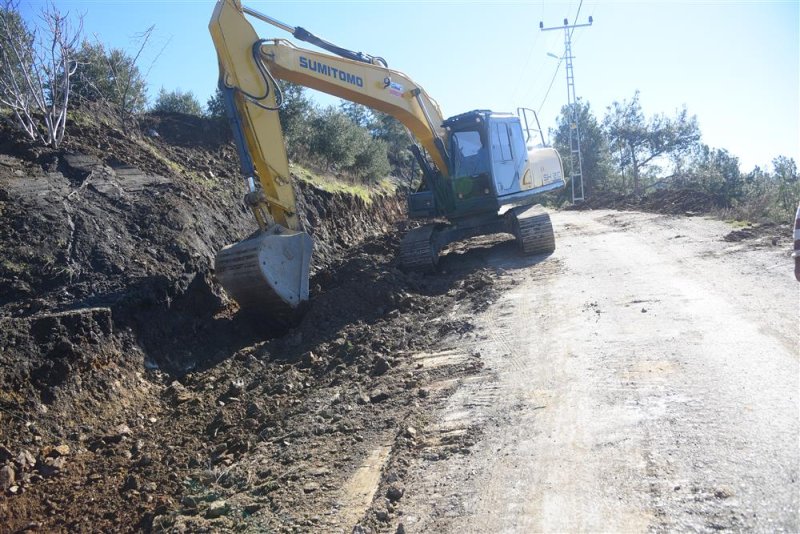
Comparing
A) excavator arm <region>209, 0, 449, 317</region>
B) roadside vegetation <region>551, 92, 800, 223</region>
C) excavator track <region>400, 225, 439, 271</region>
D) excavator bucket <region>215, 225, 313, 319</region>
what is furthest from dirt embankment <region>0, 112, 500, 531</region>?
roadside vegetation <region>551, 92, 800, 223</region>

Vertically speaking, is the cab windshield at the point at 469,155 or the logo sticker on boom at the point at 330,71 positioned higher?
the logo sticker on boom at the point at 330,71

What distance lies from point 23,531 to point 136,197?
20.0 ft

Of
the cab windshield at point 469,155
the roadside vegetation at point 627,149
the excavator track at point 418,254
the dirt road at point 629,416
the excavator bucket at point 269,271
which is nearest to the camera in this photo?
the dirt road at point 629,416

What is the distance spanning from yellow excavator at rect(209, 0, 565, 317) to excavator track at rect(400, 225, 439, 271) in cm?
2

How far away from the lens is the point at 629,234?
14.4 metres

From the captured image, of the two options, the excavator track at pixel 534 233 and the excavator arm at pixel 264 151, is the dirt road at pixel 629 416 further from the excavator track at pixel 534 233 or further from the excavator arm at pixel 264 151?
the excavator track at pixel 534 233

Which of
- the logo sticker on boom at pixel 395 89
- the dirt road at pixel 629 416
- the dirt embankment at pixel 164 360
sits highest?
the logo sticker on boom at pixel 395 89

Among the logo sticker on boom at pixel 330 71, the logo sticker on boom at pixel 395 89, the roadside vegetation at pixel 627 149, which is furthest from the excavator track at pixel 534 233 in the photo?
the roadside vegetation at pixel 627 149

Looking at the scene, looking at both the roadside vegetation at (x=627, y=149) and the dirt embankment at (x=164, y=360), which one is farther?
the roadside vegetation at (x=627, y=149)

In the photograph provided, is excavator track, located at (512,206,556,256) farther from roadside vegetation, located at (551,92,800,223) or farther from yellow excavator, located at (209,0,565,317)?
roadside vegetation, located at (551,92,800,223)

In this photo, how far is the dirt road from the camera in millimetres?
3645

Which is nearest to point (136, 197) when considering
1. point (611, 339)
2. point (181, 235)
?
point (181, 235)

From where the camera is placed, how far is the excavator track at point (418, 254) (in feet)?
38.5

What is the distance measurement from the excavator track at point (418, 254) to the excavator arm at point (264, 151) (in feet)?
10.3
